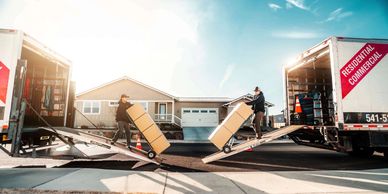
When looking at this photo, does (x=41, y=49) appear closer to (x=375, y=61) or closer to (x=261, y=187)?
(x=261, y=187)

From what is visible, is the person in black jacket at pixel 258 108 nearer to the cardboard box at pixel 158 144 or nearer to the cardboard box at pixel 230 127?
the cardboard box at pixel 230 127

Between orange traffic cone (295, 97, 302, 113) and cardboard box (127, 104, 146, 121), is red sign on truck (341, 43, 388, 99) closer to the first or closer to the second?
orange traffic cone (295, 97, 302, 113)

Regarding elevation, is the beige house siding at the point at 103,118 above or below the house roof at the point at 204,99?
below

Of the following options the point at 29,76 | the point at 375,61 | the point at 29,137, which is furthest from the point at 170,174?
the point at 375,61

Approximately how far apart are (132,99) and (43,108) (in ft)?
48.9

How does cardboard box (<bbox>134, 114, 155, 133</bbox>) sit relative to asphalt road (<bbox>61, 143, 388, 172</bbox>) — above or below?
above

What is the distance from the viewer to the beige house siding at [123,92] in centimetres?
2222

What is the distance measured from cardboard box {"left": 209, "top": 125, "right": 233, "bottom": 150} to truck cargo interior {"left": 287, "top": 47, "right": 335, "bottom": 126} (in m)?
3.56

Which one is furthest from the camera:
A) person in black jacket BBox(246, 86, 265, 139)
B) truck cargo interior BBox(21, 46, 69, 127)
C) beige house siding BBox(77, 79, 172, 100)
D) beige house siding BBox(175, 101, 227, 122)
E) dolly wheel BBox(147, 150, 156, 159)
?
beige house siding BBox(175, 101, 227, 122)

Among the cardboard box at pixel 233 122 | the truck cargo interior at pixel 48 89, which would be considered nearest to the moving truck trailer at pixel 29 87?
the truck cargo interior at pixel 48 89

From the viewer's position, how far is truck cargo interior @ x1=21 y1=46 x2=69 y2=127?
23.4 feet

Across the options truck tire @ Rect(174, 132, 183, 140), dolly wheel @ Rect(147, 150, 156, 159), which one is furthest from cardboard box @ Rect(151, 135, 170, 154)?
truck tire @ Rect(174, 132, 183, 140)

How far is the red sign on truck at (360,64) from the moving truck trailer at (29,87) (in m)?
8.82

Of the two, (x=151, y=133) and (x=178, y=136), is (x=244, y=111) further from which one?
(x=178, y=136)
